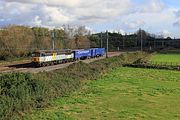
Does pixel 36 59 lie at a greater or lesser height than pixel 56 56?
lesser

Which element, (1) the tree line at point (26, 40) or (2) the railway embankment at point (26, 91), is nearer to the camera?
(2) the railway embankment at point (26, 91)

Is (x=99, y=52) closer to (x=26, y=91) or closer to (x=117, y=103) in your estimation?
(x=117, y=103)

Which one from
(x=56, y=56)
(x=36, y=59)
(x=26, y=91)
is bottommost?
(x=26, y=91)

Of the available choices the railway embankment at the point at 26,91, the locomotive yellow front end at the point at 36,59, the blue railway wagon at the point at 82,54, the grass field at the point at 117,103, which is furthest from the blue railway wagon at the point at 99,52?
the railway embankment at the point at 26,91

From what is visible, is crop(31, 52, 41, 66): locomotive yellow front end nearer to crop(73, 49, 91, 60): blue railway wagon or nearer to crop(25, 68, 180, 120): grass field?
crop(25, 68, 180, 120): grass field

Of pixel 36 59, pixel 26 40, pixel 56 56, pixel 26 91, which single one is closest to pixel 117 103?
Result: pixel 26 91

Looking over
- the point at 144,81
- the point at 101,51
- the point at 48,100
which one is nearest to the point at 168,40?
the point at 101,51

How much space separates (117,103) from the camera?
26828 mm

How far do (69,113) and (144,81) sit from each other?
20342 mm

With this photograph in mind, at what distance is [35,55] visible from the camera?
174 feet

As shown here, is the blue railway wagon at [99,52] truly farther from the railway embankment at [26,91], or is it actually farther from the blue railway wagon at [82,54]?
the railway embankment at [26,91]

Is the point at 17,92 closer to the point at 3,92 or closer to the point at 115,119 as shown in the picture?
the point at 3,92

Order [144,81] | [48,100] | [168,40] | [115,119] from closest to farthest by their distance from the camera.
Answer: [115,119]
[48,100]
[144,81]
[168,40]

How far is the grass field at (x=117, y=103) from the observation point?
22156 mm
